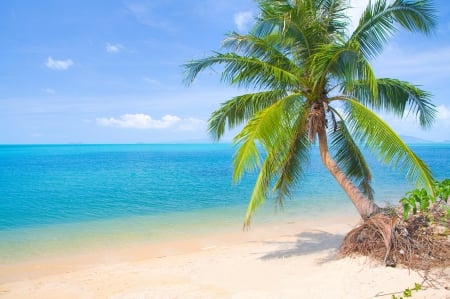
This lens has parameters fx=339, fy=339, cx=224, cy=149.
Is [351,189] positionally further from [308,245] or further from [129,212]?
A: [129,212]

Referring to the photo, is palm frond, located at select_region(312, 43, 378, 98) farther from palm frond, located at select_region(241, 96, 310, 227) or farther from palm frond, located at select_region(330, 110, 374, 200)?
palm frond, located at select_region(330, 110, 374, 200)

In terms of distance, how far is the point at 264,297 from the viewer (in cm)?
569

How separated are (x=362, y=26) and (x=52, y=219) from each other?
14.0 m

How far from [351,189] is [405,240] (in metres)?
1.43

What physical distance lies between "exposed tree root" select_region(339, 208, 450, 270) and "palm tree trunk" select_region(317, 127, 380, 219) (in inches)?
10.5

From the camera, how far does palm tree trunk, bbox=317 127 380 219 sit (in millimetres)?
6820

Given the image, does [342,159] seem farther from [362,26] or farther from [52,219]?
[52,219]

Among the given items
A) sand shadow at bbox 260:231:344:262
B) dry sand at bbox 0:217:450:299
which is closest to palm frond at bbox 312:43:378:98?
dry sand at bbox 0:217:450:299

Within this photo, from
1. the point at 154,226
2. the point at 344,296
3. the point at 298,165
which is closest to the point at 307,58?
the point at 298,165

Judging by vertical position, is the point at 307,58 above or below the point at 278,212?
above

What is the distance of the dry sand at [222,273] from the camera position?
18.0 feet

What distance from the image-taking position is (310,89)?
22.5 ft

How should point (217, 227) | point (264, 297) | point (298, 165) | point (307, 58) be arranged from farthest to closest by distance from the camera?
1. point (217, 227)
2. point (298, 165)
3. point (307, 58)
4. point (264, 297)

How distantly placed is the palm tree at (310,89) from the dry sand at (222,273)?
150 centimetres
